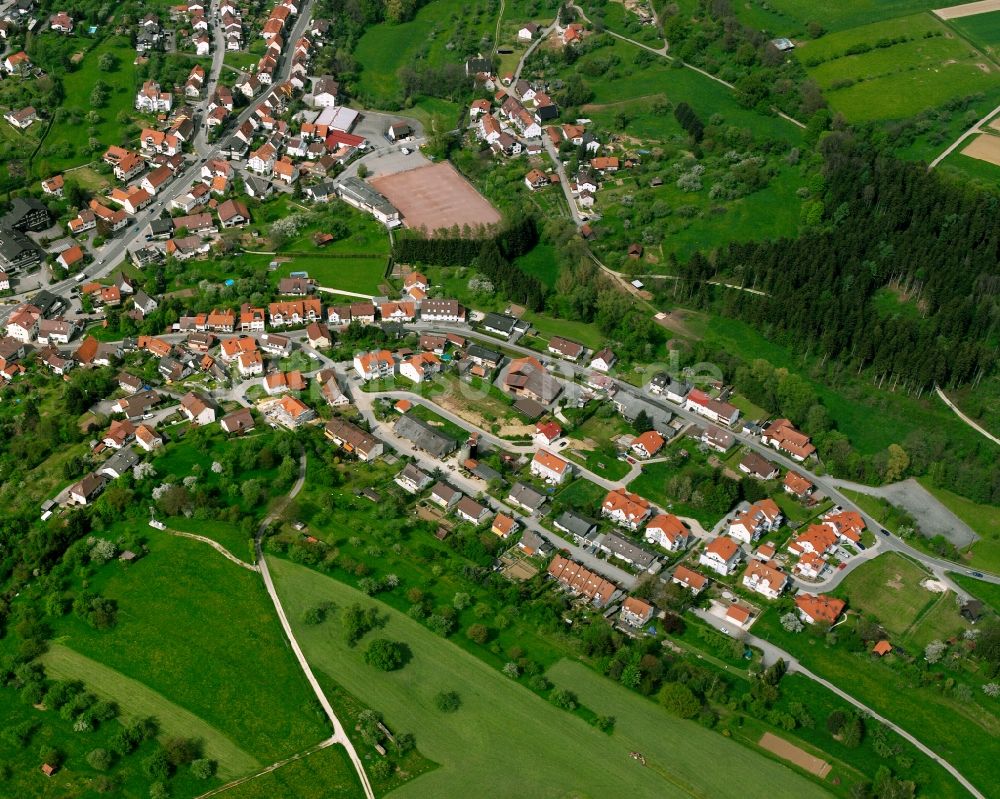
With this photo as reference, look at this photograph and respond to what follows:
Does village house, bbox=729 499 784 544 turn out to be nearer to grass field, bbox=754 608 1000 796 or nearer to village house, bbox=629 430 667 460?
grass field, bbox=754 608 1000 796

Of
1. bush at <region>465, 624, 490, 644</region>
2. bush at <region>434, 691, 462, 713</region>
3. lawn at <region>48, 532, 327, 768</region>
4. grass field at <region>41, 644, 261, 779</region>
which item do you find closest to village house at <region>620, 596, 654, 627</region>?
bush at <region>465, 624, 490, 644</region>

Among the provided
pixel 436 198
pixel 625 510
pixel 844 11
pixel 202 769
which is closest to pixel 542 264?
pixel 436 198

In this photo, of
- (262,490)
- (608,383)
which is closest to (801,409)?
(608,383)

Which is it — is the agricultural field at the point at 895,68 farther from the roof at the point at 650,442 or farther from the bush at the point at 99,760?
the bush at the point at 99,760

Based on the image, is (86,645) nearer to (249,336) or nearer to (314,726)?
(314,726)

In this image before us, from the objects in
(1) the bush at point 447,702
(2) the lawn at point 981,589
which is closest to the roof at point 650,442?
(2) the lawn at point 981,589

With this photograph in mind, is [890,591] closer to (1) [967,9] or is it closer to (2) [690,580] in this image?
(2) [690,580]
